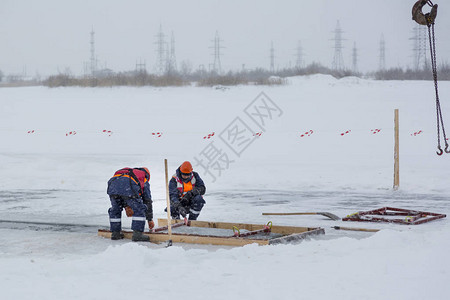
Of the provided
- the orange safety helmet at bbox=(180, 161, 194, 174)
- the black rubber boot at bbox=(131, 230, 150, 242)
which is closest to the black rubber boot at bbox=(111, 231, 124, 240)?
the black rubber boot at bbox=(131, 230, 150, 242)

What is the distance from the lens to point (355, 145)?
31.1 m

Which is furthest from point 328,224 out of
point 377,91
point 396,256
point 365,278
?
point 377,91

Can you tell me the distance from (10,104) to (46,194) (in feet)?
110

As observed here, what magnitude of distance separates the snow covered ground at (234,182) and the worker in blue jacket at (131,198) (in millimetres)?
309

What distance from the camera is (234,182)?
20.1m

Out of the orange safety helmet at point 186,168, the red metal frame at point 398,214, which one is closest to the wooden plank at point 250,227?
the orange safety helmet at point 186,168

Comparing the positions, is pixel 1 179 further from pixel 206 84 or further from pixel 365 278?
pixel 206 84

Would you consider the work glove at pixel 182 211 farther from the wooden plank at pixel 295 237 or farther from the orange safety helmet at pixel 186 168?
the wooden plank at pixel 295 237

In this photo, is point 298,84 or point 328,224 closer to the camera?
point 328,224

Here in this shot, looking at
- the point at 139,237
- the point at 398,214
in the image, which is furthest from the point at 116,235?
the point at 398,214

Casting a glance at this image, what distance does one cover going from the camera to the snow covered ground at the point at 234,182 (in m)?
6.95

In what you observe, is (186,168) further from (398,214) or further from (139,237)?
(398,214)

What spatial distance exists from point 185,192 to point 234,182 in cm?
824

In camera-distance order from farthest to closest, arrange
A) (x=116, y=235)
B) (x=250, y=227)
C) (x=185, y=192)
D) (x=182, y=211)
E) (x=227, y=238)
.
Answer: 1. (x=185, y=192)
2. (x=182, y=211)
3. (x=250, y=227)
4. (x=116, y=235)
5. (x=227, y=238)
